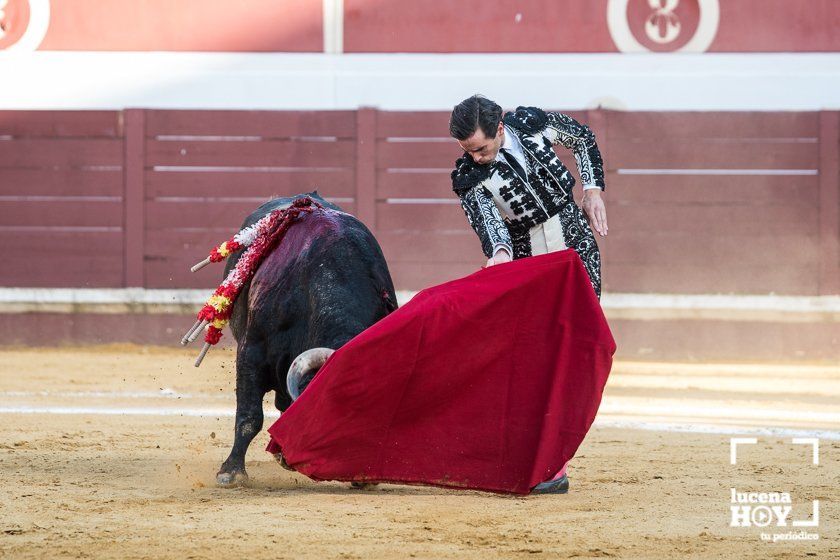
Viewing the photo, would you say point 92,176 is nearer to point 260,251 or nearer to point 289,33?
point 289,33

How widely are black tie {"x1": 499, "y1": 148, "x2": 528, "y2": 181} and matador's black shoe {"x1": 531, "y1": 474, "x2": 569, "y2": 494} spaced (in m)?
0.67

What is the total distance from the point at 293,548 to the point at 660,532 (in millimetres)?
665

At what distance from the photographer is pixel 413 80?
24.6ft

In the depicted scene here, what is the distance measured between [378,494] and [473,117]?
2.68ft

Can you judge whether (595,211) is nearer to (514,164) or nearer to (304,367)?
(514,164)

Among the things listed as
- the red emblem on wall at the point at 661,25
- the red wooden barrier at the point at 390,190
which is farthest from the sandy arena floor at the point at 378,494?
the red emblem on wall at the point at 661,25

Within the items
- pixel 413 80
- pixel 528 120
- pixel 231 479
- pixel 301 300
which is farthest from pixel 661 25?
pixel 231 479

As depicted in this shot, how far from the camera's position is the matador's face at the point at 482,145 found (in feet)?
9.37

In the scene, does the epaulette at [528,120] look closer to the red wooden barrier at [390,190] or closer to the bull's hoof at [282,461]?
the bull's hoof at [282,461]

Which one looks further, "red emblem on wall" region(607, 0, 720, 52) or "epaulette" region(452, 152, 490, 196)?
"red emblem on wall" region(607, 0, 720, 52)

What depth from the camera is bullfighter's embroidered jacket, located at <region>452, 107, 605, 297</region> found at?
3010 mm

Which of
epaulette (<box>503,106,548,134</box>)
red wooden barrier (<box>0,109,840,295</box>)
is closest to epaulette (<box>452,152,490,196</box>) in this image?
epaulette (<box>503,106,548,134</box>)

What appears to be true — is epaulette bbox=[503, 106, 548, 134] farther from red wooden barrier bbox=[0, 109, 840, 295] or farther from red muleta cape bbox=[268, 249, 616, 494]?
red wooden barrier bbox=[0, 109, 840, 295]

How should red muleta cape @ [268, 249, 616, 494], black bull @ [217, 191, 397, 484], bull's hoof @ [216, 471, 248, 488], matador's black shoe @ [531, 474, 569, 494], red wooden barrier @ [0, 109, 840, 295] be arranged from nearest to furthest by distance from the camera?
1. red muleta cape @ [268, 249, 616, 494]
2. matador's black shoe @ [531, 474, 569, 494]
3. black bull @ [217, 191, 397, 484]
4. bull's hoof @ [216, 471, 248, 488]
5. red wooden barrier @ [0, 109, 840, 295]
